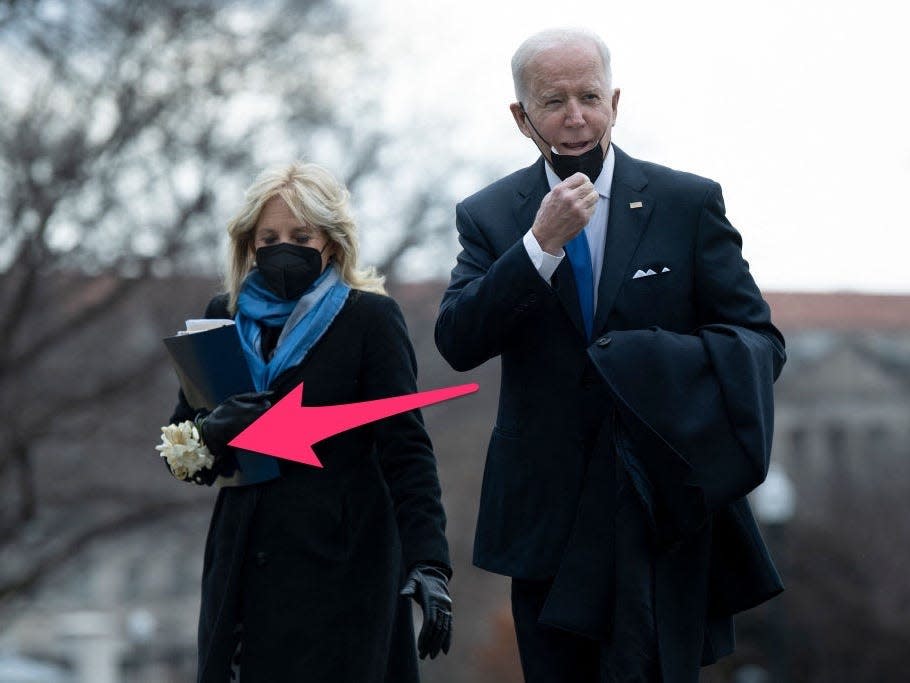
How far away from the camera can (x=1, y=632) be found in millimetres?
20734

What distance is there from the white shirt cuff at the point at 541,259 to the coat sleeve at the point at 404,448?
3.17 ft

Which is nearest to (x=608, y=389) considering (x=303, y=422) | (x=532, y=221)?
(x=532, y=221)

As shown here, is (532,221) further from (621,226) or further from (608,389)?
(608,389)

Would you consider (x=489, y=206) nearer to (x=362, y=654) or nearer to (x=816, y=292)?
(x=362, y=654)

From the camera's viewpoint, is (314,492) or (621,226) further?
(314,492)

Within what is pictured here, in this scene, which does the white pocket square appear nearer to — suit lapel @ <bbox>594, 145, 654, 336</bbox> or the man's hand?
suit lapel @ <bbox>594, 145, 654, 336</bbox>

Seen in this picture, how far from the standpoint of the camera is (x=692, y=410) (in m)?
3.82

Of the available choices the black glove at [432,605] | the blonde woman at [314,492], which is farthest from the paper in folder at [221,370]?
the black glove at [432,605]

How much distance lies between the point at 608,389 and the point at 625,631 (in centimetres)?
53

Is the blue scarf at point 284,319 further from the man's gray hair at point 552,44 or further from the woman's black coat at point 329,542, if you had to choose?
the man's gray hair at point 552,44

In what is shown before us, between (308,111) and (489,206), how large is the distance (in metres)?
14.4

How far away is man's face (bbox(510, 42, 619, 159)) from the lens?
3984 mm

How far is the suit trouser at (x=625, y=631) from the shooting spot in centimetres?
384

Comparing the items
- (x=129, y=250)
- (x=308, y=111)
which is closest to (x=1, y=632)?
(x=129, y=250)
